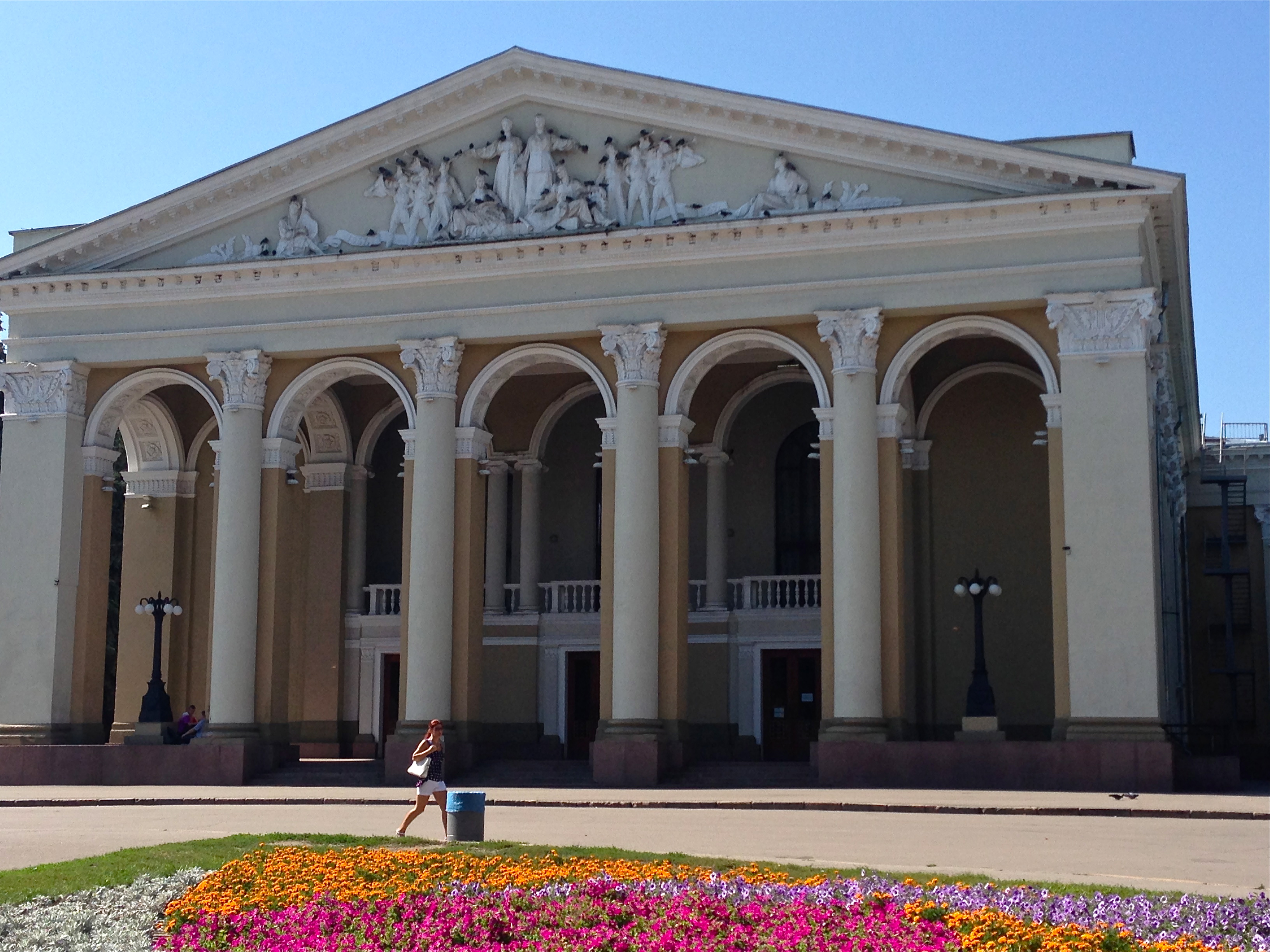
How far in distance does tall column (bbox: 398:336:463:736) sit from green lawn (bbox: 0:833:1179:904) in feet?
35.6

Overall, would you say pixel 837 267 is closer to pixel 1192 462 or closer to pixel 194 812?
pixel 194 812

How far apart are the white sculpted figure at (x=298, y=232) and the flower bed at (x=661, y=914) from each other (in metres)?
18.4

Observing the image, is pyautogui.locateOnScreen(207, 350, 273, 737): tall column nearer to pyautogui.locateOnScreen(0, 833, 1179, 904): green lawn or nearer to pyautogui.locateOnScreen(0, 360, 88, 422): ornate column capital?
pyautogui.locateOnScreen(0, 360, 88, 422): ornate column capital

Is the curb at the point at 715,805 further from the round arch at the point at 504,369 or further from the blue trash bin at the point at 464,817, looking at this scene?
the round arch at the point at 504,369

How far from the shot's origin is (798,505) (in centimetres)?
3272

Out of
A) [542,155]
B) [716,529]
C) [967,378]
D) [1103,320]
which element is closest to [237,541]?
[542,155]

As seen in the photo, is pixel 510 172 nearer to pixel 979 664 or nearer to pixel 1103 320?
pixel 1103 320

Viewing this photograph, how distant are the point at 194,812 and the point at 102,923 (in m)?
10.8

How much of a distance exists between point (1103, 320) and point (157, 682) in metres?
18.0

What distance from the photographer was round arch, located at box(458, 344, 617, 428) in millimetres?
28188

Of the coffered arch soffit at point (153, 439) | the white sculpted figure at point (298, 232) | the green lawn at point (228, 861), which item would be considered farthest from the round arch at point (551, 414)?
the green lawn at point (228, 861)

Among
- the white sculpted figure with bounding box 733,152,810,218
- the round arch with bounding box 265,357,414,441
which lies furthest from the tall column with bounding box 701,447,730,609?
the round arch with bounding box 265,357,414,441

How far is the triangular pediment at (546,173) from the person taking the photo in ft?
86.4

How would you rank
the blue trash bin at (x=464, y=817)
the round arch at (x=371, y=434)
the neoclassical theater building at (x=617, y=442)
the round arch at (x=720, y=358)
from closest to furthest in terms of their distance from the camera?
1. the blue trash bin at (x=464, y=817)
2. the neoclassical theater building at (x=617, y=442)
3. the round arch at (x=720, y=358)
4. the round arch at (x=371, y=434)
